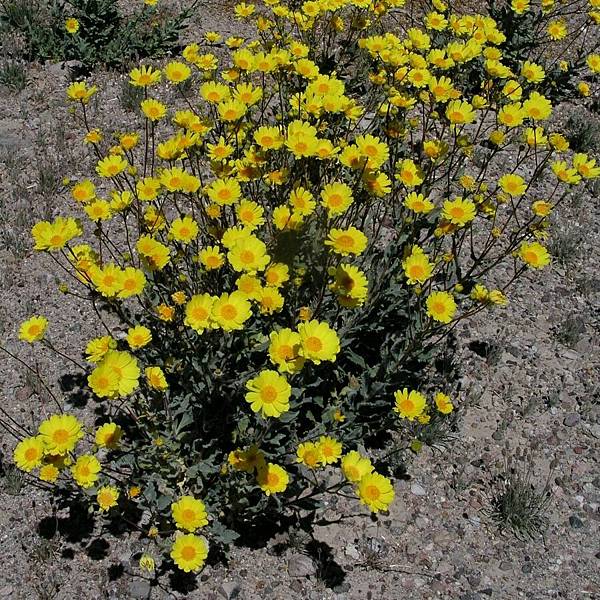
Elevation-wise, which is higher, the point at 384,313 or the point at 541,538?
the point at 384,313

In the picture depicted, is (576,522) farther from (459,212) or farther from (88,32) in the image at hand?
(88,32)

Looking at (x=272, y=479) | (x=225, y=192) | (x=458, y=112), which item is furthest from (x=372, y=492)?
(x=458, y=112)

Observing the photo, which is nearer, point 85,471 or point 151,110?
point 85,471

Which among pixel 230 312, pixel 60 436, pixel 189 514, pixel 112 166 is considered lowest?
pixel 189 514

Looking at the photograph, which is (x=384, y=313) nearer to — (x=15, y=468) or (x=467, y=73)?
(x=15, y=468)

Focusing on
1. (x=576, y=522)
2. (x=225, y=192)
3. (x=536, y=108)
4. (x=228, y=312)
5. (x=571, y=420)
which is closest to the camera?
(x=228, y=312)

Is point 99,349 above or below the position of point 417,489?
above

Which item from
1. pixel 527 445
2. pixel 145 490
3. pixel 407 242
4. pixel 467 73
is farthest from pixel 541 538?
pixel 467 73
